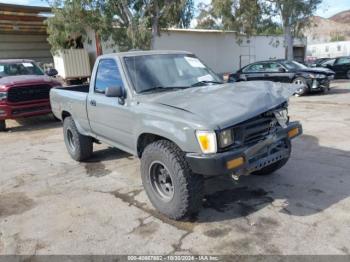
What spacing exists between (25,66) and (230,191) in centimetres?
899

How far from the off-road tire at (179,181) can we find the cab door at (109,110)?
0.71m

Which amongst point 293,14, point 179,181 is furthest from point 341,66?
point 179,181

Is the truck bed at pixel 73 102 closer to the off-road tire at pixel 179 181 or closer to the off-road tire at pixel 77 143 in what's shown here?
the off-road tire at pixel 77 143

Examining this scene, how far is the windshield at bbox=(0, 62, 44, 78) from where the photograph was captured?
10.9m

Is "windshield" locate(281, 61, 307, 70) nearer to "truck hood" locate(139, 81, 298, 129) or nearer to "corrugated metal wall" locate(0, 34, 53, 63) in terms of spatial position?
"truck hood" locate(139, 81, 298, 129)

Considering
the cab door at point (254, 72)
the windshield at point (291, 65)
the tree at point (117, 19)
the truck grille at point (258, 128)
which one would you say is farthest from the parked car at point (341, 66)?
the truck grille at point (258, 128)

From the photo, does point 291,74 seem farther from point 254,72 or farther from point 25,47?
point 25,47

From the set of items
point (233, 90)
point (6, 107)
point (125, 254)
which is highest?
point (233, 90)

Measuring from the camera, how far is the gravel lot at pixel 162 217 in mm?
3479

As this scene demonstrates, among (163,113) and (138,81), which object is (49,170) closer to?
(138,81)

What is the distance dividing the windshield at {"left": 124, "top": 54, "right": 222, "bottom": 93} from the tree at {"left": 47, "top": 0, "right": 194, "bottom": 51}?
1174 cm

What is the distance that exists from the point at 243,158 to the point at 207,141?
0.42 metres

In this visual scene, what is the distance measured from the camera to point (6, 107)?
9500mm

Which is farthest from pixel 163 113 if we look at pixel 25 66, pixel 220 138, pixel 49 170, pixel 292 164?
pixel 25 66
